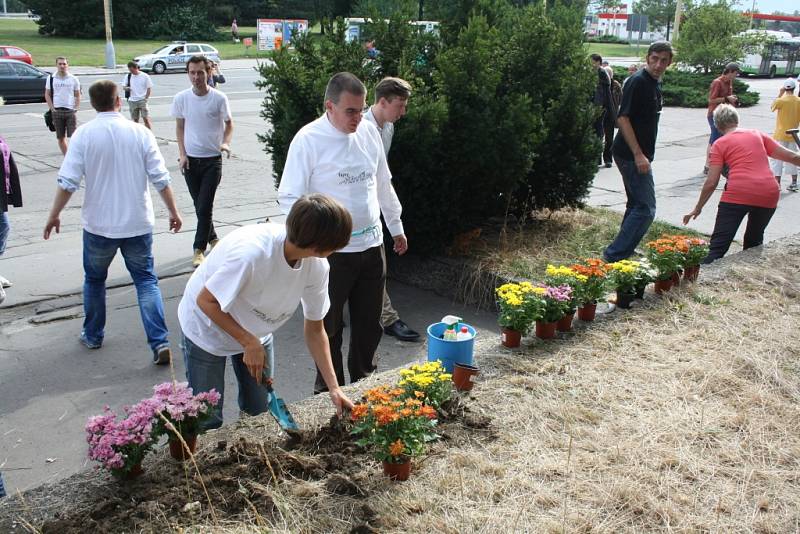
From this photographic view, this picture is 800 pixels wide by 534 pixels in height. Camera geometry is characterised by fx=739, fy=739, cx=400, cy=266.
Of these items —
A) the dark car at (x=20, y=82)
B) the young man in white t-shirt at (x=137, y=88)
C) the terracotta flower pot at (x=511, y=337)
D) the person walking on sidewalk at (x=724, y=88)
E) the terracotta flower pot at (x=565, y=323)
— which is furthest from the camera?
the dark car at (x=20, y=82)

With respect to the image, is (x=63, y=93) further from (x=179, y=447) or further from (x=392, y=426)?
(x=392, y=426)

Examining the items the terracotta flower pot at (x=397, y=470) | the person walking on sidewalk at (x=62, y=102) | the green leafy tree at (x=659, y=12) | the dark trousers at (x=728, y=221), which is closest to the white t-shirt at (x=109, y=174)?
the terracotta flower pot at (x=397, y=470)

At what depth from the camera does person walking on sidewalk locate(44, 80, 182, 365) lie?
5.03 meters

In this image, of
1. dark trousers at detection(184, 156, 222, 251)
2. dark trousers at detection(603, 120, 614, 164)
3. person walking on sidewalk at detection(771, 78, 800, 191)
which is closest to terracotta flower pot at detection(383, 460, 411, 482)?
dark trousers at detection(184, 156, 222, 251)

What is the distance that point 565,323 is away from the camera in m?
4.82

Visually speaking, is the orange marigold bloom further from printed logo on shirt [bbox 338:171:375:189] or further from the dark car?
the dark car

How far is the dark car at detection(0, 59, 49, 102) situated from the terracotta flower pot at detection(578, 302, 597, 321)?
21133mm

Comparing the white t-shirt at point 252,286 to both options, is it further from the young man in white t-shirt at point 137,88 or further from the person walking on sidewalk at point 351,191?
the young man in white t-shirt at point 137,88

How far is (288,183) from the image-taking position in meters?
4.23

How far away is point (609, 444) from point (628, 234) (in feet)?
12.6

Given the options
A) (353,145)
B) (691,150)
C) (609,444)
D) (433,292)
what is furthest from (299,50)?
(691,150)

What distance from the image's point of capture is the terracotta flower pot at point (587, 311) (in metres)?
4.98

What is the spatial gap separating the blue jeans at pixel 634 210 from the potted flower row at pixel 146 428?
4830mm

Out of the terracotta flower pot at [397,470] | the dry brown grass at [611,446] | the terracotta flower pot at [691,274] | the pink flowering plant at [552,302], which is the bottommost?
the dry brown grass at [611,446]
